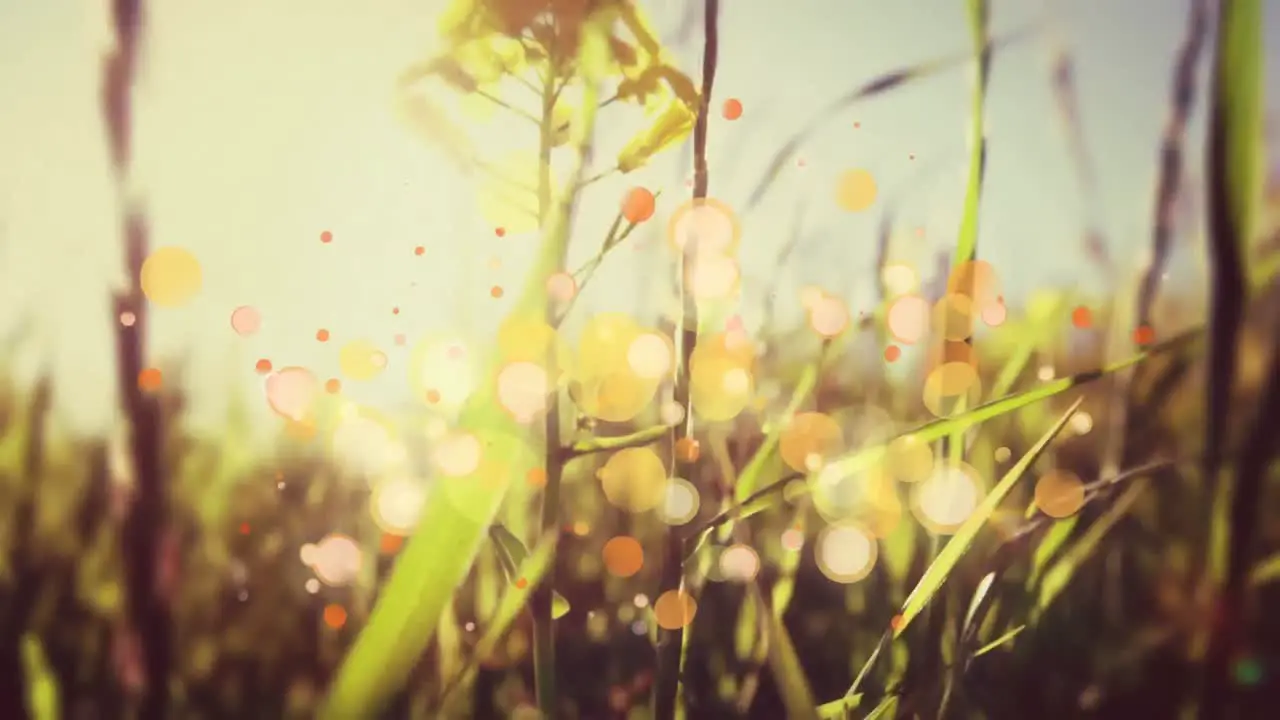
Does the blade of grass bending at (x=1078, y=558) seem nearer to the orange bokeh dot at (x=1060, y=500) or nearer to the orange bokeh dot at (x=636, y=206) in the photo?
the orange bokeh dot at (x=1060, y=500)

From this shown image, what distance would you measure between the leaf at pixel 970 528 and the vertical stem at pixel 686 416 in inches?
4.5

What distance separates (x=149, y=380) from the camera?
0.24m

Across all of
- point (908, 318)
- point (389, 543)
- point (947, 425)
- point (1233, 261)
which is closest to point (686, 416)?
point (947, 425)

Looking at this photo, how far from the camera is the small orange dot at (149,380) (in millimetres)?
234

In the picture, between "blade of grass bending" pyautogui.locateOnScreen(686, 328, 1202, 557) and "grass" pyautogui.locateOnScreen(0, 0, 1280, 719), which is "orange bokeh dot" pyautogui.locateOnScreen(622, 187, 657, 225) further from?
"blade of grass bending" pyautogui.locateOnScreen(686, 328, 1202, 557)

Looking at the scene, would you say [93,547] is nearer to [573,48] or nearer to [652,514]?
[652,514]

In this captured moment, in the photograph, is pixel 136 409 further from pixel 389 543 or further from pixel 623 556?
pixel 623 556

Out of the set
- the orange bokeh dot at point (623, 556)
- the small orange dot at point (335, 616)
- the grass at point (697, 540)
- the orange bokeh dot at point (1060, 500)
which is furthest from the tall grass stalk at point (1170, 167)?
the small orange dot at point (335, 616)

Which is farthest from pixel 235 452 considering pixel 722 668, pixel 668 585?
pixel 668 585

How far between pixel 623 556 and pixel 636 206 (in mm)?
687

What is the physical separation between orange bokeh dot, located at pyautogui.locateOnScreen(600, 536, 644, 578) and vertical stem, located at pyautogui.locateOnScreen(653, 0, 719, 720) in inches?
21.9

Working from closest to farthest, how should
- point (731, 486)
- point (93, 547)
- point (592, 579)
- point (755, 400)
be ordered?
point (731, 486) < point (755, 400) < point (93, 547) < point (592, 579)

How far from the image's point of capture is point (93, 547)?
0.82m

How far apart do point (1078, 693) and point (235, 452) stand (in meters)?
0.83
